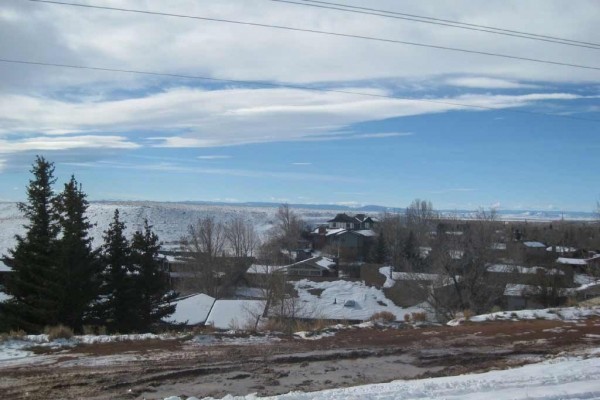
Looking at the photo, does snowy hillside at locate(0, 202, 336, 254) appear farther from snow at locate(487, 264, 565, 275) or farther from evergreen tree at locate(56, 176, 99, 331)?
evergreen tree at locate(56, 176, 99, 331)

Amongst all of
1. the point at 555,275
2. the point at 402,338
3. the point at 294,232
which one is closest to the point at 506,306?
the point at 555,275

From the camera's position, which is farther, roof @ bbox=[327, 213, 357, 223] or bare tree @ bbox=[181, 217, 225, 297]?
roof @ bbox=[327, 213, 357, 223]

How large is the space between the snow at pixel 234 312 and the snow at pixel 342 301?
352cm

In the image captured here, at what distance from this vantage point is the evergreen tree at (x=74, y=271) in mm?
19922

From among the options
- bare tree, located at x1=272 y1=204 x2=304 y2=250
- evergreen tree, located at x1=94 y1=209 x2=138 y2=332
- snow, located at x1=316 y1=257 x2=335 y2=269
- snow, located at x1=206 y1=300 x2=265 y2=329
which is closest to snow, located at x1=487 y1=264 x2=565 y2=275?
snow, located at x1=206 y1=300 x2=265 y2=329

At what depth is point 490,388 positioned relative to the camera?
6855 mm

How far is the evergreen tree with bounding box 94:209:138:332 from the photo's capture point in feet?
72.1

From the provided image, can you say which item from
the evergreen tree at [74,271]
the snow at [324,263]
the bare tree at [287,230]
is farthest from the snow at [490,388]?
the bare tree at [287,230]

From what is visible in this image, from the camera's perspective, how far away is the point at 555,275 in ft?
123

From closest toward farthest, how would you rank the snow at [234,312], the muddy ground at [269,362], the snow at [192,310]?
the muddy ground at [269,362]
the snow at [234,312]
the snow at [192,310]

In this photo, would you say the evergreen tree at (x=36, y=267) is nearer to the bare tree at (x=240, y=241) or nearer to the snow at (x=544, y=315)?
the snow at (x=544, y=315)

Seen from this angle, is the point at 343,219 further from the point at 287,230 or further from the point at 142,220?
the point at 142,220

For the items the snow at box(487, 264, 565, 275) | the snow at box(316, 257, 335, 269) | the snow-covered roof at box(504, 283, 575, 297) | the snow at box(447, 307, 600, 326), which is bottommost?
the snow at box(316, 257, 335, 269)

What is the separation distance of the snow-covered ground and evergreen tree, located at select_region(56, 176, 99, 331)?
15.2m
